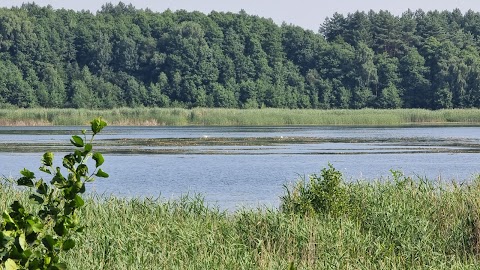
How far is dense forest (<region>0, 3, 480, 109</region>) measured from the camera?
8119 centimetres

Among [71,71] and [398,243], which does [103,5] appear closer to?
[71,71]

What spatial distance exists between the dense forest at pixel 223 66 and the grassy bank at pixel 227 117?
14032mm

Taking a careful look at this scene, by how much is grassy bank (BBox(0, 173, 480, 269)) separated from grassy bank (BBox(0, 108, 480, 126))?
49.9 metres

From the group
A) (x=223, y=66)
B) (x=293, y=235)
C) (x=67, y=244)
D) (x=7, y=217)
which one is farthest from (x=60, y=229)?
(x=223, y=66)

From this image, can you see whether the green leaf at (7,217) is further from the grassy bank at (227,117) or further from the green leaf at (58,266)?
the grassy bank at (227,117)

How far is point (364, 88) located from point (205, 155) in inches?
2227

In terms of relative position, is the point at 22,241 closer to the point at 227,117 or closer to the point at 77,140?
the point at 77,140

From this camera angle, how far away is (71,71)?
85.1m

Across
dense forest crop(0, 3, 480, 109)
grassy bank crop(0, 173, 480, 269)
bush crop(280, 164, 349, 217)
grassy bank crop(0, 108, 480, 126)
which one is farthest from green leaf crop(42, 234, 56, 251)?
dense forest crop(0, 3, 480, 109)

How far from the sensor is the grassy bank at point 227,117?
202ft

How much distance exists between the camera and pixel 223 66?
88062 mm

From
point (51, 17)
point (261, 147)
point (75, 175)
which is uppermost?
point (51, 17)

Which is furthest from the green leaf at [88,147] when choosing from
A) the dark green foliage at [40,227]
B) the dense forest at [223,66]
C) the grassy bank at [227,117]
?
the dense forest at [223,66]

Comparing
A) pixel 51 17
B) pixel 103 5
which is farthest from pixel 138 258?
pixel 103 5
